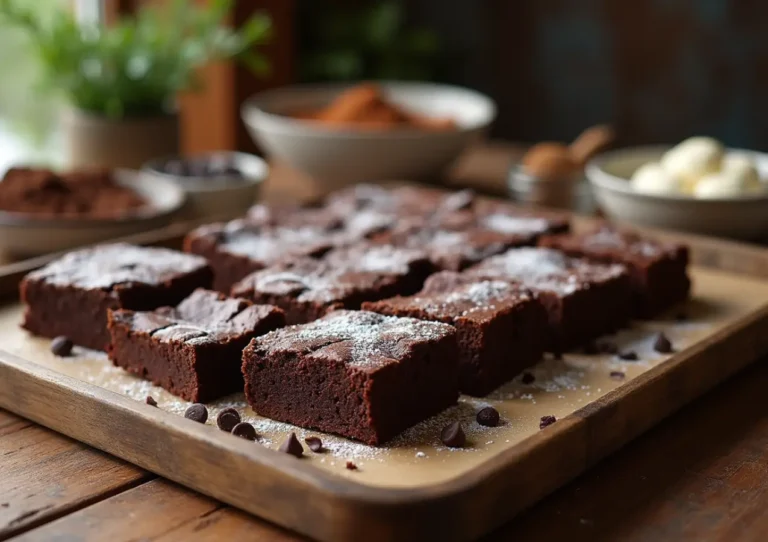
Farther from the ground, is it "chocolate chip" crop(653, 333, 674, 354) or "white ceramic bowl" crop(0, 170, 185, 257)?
"white ceramic bowl" crop(0, 170, 185, 257)

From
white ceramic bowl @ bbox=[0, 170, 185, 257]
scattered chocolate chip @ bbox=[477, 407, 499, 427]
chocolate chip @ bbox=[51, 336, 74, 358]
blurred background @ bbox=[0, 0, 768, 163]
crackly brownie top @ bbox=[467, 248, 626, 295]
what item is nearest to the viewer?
scattered chocolate chip @ bbox=[477, 407, 499, 427]

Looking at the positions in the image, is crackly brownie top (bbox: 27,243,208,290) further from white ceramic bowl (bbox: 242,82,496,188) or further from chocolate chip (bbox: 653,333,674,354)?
white ceramic bowl (bbox: 242,82,496,188)

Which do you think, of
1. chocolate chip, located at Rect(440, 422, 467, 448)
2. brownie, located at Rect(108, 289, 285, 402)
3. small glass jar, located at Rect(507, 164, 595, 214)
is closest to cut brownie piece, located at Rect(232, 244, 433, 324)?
brownie, located at Rect(108, 289, 285, 402)

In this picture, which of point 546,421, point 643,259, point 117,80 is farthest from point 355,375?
point 117,80

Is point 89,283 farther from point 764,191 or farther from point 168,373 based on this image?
point 764,191

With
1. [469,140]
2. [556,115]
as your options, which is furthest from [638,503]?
[556,115]

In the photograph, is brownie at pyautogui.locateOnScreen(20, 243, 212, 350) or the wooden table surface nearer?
the wooden table surface

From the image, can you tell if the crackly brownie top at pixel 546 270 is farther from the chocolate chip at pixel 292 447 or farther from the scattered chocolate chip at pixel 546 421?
the chocolate chip at pixel 292 447
